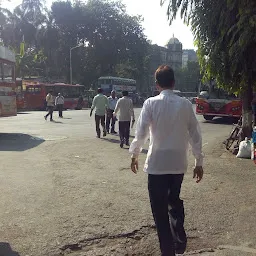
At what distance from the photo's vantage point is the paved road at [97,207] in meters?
3.98

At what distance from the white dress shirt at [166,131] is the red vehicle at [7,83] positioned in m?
10.7

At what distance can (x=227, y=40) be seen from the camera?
8.68 metres

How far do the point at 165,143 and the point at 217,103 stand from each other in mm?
16891

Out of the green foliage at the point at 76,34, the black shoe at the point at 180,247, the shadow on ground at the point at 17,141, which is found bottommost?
the shadow on ground at the point at 17,141

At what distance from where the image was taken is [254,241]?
158 inches

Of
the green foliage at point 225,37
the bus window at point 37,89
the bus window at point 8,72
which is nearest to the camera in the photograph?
the green foliage at point 225,37

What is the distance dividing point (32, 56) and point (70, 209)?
41331mm

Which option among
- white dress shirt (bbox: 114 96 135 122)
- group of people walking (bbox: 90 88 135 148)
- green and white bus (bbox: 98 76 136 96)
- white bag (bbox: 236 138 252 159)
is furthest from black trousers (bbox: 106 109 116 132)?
green and white bus (bbox: 98 76 136 96)

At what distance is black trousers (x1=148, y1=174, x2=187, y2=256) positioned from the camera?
3436 millimetres

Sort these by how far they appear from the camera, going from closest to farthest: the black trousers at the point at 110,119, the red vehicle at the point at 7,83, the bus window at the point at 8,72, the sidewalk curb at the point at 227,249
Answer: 1. the sidewalk curb at the point at 227,249
2. the red vehicle at the point at 7,83
3. the bus window at the point at 8,72
4. the black trousers at the point at 110,119

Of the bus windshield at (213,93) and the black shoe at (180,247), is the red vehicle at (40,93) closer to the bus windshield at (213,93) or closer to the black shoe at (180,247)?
the bus windshield at (213,93)

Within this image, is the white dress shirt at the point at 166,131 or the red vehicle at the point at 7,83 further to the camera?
the red vehicle at the point at 7,83

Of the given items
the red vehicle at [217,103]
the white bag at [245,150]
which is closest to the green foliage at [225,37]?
the white bag at [245,150]

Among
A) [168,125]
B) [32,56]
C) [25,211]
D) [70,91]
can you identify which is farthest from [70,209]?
[32,56]
